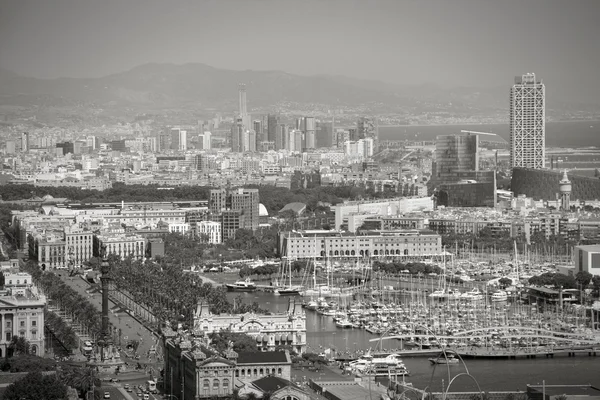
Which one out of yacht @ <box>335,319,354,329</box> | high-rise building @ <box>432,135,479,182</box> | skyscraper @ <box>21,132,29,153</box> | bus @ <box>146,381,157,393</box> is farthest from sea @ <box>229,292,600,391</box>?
skyscraper @ <box>21,132,29,153</box>

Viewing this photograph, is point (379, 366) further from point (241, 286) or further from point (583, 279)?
point (241, 286)

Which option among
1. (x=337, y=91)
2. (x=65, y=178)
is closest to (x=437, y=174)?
(x=65, y=178)

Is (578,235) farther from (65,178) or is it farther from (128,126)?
(128,126)

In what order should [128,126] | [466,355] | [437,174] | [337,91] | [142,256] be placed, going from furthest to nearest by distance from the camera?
[337,91] → [128,126] → [437,174] → [142,256] → [466,355]

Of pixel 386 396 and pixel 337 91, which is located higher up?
pixel 337 91

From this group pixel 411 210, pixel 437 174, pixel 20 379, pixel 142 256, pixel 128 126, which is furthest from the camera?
pixel 128 126

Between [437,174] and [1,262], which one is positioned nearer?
[1,262]
